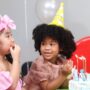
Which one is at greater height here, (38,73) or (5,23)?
(5,23)

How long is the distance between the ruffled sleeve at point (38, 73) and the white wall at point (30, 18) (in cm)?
80

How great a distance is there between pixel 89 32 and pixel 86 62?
1.26 ft

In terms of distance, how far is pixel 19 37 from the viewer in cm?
205

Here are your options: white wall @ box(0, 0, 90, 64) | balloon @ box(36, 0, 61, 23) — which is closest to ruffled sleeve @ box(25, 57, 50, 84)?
balloon @ box(36, 0, 61, 23)

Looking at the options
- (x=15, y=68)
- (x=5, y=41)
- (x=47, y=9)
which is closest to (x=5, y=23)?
(x=5, y=41)

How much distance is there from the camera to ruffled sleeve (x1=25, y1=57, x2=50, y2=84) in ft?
3.78

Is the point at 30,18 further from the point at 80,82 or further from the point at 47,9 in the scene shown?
the point at 80,82

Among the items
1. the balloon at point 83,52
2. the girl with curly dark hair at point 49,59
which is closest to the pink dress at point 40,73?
the girl with curly dark hair at point 49,59

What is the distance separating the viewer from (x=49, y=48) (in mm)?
1208

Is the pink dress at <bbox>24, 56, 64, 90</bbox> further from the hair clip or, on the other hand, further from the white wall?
the white wall

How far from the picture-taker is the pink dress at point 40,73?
116 centimetres

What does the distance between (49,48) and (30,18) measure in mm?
833

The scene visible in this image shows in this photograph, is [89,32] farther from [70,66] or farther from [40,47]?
[70,66]

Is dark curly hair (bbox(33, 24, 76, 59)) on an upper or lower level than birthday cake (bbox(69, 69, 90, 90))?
upper
